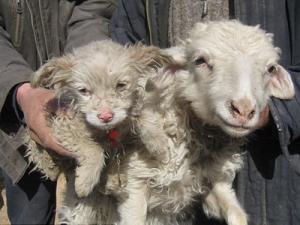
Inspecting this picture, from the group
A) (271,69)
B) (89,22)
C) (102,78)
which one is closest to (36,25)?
(89,22)

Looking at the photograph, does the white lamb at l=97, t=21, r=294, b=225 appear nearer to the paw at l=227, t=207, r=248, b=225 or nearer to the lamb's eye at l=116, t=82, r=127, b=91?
the paw at l=227, t=207, r=248, b=225

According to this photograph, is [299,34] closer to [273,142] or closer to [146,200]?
[273,142]

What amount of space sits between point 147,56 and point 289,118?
716mm

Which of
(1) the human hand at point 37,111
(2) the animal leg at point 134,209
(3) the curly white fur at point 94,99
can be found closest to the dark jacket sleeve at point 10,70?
(1) the human hand at point 37,111

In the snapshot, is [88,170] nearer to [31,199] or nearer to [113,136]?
[113,136]

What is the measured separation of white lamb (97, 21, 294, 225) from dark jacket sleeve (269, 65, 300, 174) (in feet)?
0.14

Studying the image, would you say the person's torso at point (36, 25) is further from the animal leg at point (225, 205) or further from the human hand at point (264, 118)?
the human hand at point (264, 118)

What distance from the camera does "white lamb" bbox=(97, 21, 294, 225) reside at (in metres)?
2.60

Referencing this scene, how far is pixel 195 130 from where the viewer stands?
288 cm

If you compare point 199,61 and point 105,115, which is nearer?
point 105,115

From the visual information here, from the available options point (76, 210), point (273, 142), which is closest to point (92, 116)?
point (76, 210)

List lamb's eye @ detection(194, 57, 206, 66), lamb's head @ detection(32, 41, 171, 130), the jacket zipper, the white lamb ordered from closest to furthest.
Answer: lamb's head @ detection(32, 41, 171, 130)
the white lamb
lamb's eye @ detection(194, 57, 206, 66)
the jacket zipper

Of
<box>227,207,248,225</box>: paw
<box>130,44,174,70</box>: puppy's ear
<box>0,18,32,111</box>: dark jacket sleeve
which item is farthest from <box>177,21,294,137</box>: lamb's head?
<box>0,18,32,111</box>: dark jacket sleeve

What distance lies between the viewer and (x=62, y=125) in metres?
2.83
